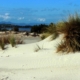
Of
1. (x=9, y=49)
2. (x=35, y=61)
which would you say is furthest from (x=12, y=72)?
(x=9, y=49)

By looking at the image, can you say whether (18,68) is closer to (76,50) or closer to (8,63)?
(8,63)

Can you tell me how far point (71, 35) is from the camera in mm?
14281

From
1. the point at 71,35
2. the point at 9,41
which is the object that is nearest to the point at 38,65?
the point at 71,35

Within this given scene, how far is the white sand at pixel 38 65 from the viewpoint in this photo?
11039 millimetres

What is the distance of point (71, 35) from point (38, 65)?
2.46 meters

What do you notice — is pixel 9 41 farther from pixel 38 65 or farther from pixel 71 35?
pixel 38 65

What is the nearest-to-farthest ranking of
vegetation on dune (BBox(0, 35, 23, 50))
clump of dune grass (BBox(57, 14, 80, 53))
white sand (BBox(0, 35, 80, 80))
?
1. white sand (BBox(0, 35, 80, 80))
2. clump of dune grass (BBox(57, 14, 80, 53))
3. vegetation on dune (BBox(0, 35, 23, 50))

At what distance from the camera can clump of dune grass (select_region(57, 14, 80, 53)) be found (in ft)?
45.5

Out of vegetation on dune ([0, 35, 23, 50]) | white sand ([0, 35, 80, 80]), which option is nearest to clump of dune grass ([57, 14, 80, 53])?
white sand ([0, 35, 80, 80])

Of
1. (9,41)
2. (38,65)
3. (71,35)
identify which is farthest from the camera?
(9,41)

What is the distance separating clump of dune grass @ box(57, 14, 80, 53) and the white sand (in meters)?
0.41

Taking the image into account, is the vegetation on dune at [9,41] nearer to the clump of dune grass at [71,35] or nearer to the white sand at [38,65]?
the white sand at [38,65]

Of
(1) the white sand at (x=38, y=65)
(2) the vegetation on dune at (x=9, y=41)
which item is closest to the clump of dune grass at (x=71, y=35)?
(1) the white sand at (x=38, y=65)

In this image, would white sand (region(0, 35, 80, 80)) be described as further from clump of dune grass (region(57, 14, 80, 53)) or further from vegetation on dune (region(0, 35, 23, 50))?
vegetation on dune (region(0, 35, 23, 50))
